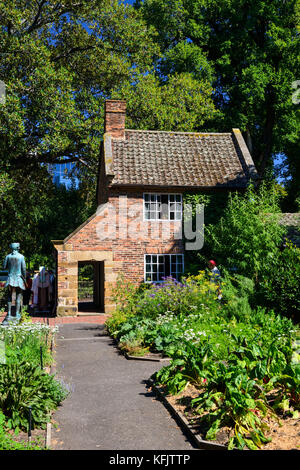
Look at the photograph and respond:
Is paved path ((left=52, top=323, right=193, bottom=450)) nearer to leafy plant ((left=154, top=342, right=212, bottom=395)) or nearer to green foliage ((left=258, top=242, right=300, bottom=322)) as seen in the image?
leafy plant ((left=154, top=342, right=212, bottom=395))

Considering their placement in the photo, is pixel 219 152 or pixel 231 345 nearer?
pixel 231 345

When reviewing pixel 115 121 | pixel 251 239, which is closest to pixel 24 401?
pixel 251 239

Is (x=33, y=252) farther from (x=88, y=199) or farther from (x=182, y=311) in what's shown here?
(x=182, y=311)

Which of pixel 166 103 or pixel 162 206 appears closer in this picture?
pixel 162 206

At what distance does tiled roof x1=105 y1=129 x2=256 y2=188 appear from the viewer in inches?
811

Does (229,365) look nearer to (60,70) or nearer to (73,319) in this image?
(73,319)

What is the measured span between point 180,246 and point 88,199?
40.2ft

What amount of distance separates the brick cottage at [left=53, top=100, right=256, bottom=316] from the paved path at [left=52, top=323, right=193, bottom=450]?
8.21m

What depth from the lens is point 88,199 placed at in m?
31.2

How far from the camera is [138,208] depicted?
20.3 meters

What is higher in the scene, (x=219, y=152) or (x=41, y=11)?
(x=41, y=11)

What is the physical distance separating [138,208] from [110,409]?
538 inches
